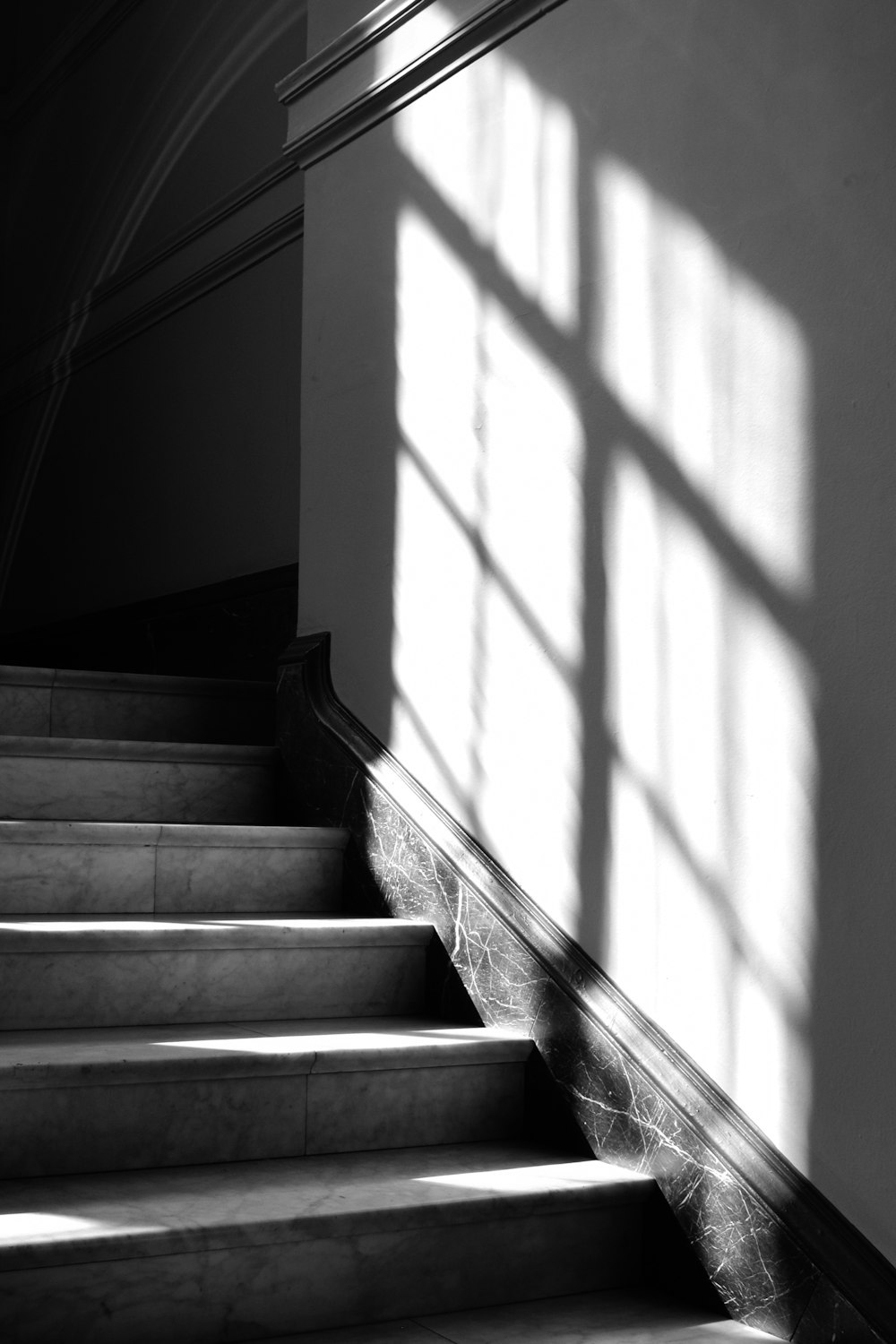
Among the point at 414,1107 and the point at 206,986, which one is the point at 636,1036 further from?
the point at 206,986

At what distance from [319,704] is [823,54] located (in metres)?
1.79

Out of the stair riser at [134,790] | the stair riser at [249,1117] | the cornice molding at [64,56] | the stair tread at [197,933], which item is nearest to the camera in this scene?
the stair riser at [249,1117]

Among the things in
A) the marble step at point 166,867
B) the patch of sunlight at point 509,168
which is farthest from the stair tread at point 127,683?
the patch of sunlight at point 509,168

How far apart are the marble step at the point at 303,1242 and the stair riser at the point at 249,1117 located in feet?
0.11

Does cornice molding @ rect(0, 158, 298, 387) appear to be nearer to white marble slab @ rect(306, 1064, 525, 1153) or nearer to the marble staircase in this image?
the marble staircase

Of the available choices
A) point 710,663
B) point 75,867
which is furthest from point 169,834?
point 710,663

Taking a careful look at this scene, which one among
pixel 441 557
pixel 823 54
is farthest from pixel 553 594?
pixel 823 54

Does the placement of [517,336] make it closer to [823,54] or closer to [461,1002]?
[823,54]

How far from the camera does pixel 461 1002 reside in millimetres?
2764

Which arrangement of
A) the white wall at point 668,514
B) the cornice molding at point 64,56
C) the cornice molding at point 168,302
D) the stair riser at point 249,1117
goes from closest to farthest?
1. the white wall at point 668,514
2. the stair riser at point 249,1117
3. the cornice molding at point 168,302
4. the cornice molding at point 64,56

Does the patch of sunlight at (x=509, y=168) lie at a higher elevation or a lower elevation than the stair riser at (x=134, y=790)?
higher

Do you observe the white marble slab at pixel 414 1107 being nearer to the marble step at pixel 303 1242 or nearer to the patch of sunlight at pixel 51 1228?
the marble step at pixel 303 1242

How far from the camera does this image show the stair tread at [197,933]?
2463mm

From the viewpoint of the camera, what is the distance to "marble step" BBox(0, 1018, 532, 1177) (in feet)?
6.97
